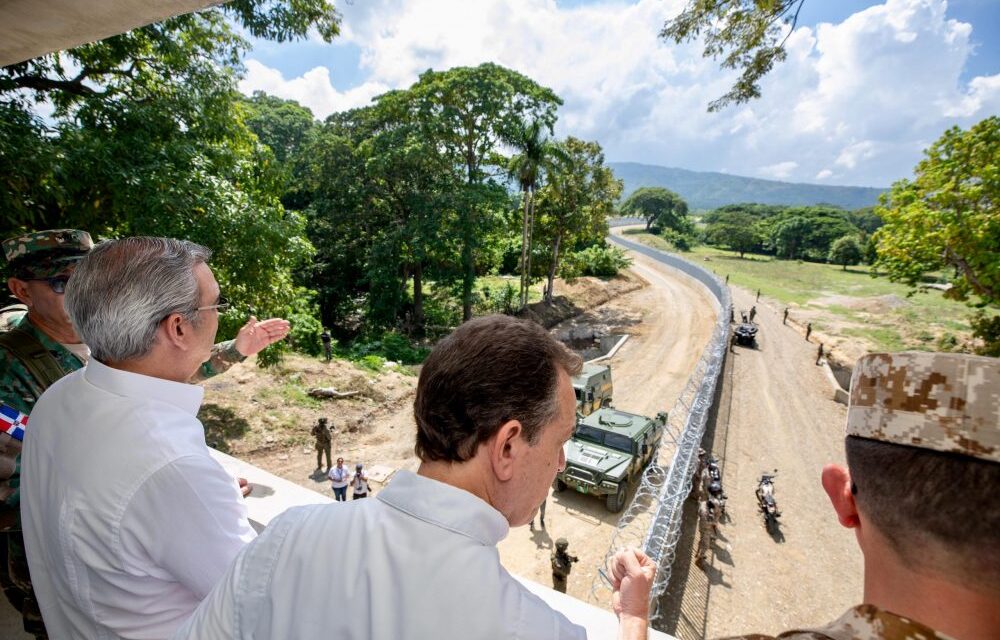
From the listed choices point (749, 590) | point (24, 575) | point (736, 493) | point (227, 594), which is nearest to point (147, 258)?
point (227, 594)

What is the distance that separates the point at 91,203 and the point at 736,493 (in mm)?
12828

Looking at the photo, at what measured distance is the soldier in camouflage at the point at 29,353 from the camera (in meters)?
2.14

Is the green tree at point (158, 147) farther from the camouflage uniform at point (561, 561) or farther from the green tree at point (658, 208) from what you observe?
the green tree at point (658, 208)

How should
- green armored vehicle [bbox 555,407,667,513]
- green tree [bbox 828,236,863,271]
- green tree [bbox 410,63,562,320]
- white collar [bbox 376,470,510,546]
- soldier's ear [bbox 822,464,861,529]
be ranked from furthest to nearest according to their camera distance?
1. green tree [bbox 828,236,863,271]
2. green tree [bbox 410,63,562,320]
3. green armored vehicle [bbox 555,407,667,513]
4. soldier's ear [bbox 822,464,861,529]
5. white collar [bbox 376,470,510,546]

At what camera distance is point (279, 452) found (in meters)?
10.1

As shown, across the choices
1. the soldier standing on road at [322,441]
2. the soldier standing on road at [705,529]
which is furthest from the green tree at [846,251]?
the soldier standing on road at [322,441]

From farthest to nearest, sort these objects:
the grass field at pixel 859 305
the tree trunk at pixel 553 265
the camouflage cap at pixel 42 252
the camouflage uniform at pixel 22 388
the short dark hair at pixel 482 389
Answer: the tree trunk at pixel 553 265 → the grass field at pixel 859 305 → the camouflage cap at pixel 42 252 → the camouflage uniform at pixel 22 388 → the short dark hair at pixel 482 389

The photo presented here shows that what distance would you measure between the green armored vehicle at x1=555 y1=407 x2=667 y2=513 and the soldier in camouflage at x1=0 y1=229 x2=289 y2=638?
7.38 metres

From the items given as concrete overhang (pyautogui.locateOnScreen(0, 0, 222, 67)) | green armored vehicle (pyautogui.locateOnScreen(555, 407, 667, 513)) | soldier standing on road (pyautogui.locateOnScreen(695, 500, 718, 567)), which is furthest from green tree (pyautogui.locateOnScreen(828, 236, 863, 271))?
concrete overhang (pyautogui.locateOnScreen(0, 0, 222, 67))

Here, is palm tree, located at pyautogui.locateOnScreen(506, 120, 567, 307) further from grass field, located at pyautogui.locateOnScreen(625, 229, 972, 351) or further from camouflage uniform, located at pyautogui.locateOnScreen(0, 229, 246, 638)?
camouflage uniform, located at pyautogui.locateOnScreen(0, 229, 246, 638)

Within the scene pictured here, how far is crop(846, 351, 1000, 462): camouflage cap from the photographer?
1018 millimetres

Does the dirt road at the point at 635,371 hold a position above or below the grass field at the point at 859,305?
below

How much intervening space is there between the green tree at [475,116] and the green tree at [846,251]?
48490mm

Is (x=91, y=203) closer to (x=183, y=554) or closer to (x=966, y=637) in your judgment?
(x=183, y=554)
